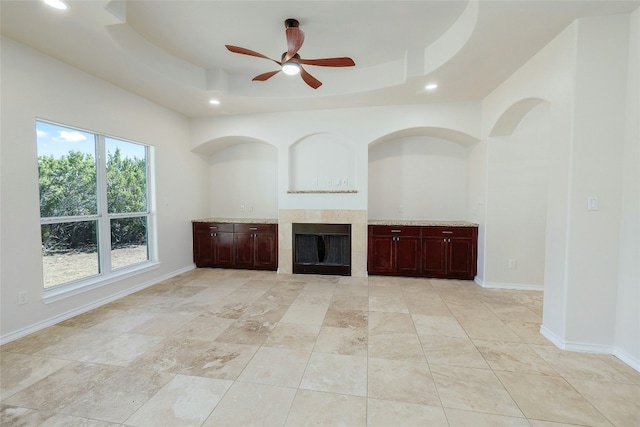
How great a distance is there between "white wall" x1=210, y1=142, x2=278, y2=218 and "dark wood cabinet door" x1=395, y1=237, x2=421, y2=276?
8.25 feet

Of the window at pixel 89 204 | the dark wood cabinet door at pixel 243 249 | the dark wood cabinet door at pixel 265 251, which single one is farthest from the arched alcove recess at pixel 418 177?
the window at pixel 89 204

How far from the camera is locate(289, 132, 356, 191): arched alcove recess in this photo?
488cm

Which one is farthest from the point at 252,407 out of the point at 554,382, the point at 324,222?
the point at 324,222

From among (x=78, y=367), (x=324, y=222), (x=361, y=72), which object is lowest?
(x=78, y=367)

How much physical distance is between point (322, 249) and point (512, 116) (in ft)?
11.2

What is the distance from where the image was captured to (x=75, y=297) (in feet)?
10.4

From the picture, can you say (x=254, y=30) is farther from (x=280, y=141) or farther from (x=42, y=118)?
(x=42, y=118)

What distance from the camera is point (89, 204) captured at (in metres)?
3.43

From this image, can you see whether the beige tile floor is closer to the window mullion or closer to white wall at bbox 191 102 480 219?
the window mullion

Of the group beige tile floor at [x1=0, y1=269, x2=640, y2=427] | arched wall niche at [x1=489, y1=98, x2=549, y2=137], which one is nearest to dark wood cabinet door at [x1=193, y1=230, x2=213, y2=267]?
beige tile floor at [x1=0, y1=269, x2=640, y2=427]

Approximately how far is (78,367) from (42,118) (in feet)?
8.29

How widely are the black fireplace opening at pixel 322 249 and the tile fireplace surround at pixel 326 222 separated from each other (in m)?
0.07

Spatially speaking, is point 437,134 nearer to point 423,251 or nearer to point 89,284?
point 423,251

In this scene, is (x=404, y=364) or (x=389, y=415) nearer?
(x=389, y=415)
